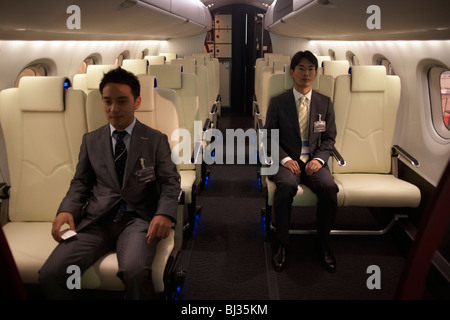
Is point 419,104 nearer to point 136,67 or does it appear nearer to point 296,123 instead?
point 296,123

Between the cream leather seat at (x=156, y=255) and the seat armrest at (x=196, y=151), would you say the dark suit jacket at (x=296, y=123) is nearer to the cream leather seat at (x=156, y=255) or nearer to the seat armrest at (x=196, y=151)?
the seat armrest at (x=196, y=151)

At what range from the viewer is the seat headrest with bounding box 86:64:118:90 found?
144 inches

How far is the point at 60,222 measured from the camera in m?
2.00

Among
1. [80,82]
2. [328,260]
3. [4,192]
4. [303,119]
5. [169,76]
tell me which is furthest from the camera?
[80,82]

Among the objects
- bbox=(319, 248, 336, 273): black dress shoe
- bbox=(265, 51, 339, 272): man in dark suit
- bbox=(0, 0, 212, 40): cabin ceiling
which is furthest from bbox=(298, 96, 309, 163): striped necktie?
bbox=(0, 0, 212, 40): cabin ceiling

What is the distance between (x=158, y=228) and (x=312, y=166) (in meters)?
1.54

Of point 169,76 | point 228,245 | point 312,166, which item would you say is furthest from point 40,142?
point 312,166

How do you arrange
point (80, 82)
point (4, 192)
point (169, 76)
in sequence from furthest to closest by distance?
1. point (80, 82)
2. point (169, 76)
3. point (4, 192)

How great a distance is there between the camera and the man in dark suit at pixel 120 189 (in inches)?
78.2

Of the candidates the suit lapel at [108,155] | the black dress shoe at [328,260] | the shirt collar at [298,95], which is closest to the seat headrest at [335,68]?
the shirt collar at [298,95]

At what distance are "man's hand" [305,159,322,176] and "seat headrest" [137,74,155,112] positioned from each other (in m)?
1.38

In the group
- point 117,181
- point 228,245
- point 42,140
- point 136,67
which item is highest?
point 136,67
